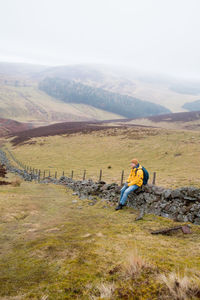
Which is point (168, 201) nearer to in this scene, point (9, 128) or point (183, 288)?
point (183, 288)

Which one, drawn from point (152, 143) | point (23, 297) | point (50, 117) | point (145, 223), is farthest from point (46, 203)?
point (50, 117)

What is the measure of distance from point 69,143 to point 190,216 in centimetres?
5687

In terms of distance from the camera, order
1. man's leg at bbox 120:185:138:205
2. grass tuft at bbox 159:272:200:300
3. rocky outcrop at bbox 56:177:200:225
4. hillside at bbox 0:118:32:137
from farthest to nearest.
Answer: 1. hillside at bbox 0:118:32:137
2. man's leg at bbox 120:185:138:205
3. rocky outcrop at bbox 56:177:200:225
4. grass tuft at bbox 159:272:200:300

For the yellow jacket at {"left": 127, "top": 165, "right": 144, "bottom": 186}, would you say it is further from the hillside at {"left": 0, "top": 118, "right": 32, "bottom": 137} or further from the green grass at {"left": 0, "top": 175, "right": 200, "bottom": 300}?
the hillside at {"left": 0, "top": 118, "right": 32, "bottom": 137}

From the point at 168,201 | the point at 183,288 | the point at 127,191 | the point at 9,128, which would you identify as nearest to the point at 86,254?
the point at 183,288

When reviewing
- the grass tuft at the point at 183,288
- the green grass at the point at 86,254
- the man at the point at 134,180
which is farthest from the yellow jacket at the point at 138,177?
the grass tuft at the point at 183,288

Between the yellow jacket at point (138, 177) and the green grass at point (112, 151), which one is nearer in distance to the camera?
the yellow jacket at point (138, 177)

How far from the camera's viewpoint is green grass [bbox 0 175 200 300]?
11.9ft

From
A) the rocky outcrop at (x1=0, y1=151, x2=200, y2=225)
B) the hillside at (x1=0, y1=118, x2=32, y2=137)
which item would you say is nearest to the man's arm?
the rocky outcrop at (x1=0, y1=151, x2=200, y2=225)

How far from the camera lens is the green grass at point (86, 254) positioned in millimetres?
3625

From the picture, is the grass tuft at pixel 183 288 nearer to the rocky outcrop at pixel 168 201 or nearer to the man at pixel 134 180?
the rocky outcrop at pixel 168 201

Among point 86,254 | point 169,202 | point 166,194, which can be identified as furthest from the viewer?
point 166,194

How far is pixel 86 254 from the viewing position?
5.14 m

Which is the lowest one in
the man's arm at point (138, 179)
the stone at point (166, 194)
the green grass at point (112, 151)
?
the green grass at point (112, 151)
